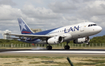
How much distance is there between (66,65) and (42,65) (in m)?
2.02

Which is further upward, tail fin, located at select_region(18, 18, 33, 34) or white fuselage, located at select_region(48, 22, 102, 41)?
tail fin, located at select_region(18, 18, 33, 34)

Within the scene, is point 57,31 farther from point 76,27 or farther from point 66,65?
point 66,65

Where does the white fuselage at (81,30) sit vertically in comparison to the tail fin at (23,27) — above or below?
A: below

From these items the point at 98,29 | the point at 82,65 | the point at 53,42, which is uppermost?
the point at 98,29

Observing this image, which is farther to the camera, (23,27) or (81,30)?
(23,27)

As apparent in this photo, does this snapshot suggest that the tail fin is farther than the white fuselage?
Yes

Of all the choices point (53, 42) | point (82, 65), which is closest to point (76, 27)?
point (53, 42)

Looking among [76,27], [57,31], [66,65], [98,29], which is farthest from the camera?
[57,31]

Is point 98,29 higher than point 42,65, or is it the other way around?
point 98,29

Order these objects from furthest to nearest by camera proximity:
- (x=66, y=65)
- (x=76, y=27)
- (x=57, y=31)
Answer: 1. (x=57, y=31)
2. (x=76, y=27)
3. (x=66, y=65)

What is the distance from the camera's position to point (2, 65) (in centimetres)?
1337

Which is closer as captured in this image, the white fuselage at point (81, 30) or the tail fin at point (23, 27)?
the white fuselage at point (81, 30)

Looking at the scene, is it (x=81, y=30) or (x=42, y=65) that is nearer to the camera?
(x=42, y=65)

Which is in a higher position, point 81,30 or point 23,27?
point 23,27
